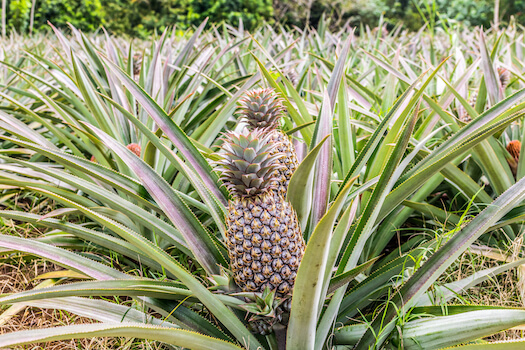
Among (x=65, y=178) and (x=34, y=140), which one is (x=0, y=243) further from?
(x=34, y=140)

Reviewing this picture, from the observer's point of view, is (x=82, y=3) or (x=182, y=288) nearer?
(x=182, y=288)

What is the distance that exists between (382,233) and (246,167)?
89 centimetres

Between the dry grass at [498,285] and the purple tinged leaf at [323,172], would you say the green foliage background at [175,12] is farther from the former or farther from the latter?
the dry grass at [498,285]

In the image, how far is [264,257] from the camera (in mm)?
1046

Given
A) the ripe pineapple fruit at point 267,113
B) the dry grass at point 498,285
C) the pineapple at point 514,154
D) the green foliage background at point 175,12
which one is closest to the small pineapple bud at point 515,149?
the pineapple at point 514,154

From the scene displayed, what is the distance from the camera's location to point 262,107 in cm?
140

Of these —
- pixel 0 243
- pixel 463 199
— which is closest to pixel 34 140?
pixel 0 243

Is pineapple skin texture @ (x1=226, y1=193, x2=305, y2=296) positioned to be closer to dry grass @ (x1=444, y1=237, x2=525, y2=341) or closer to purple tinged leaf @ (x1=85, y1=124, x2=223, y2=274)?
purple tinged leaf @ (x1=85, y1=124, x2=223, y2=274)

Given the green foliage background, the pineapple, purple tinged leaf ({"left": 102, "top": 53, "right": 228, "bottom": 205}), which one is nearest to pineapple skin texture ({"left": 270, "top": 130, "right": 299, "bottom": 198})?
purple tinged leaf ({"left": 102, "top": 53, "right": 228, "bottom": 205})

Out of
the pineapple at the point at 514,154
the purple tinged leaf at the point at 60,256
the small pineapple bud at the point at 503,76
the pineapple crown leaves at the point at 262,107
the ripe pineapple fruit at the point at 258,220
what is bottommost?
the purple tinged leaf at the point at 60,256

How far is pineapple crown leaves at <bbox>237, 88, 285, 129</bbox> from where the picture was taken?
4.56 feet

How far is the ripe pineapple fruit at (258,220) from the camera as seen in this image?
1.02m

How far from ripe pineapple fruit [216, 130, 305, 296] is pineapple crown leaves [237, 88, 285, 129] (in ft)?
1.13

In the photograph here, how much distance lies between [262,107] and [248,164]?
0.45 metres
